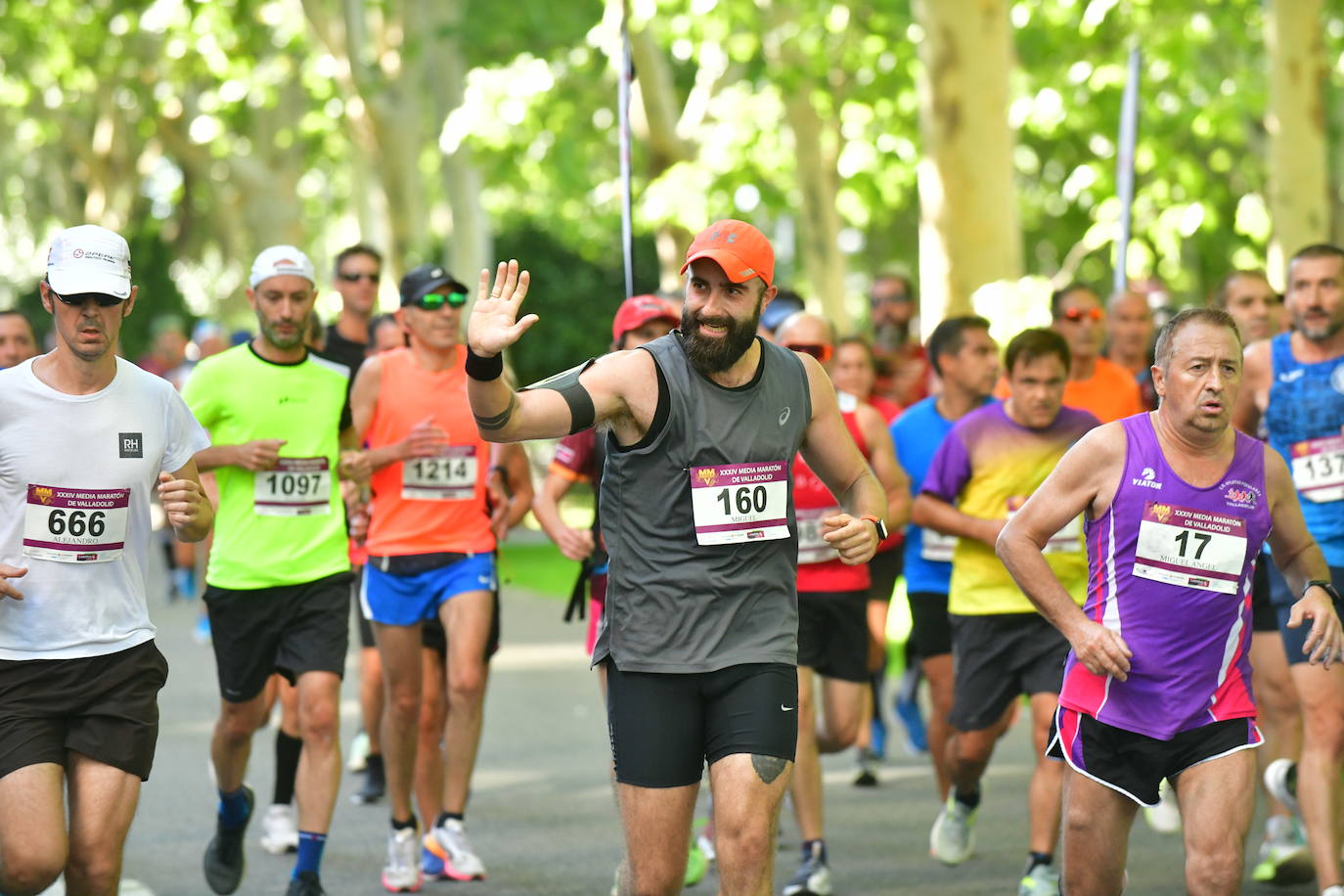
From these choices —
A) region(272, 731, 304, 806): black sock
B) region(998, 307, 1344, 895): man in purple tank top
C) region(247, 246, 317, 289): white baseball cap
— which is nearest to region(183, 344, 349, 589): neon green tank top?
region(247, 246, 317, 289): white baseball cap

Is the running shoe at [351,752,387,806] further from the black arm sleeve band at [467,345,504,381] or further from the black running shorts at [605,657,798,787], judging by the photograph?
the black arm sleeve band at [467,345,504,381]

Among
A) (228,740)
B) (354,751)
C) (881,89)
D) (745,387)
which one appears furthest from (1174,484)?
(881,89)

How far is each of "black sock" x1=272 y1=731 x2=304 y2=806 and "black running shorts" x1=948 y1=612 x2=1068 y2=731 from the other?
2.69 metres

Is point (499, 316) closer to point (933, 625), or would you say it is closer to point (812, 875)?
point (812, 875)

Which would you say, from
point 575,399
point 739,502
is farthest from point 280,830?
point 575,399

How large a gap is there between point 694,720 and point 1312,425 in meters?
3.21

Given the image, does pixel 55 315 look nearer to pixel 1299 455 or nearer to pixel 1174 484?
pixel 1174 484

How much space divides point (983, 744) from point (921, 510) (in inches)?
37.6

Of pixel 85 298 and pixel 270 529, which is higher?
pixel 85 298

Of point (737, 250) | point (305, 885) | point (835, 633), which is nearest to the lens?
point (737, 250)

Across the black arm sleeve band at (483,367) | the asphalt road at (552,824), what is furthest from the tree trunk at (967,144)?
the black arm sleeve band at (483,367)

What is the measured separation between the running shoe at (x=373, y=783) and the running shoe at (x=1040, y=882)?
11.6 ft

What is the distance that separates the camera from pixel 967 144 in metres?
14.7

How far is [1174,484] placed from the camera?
5844 mm
